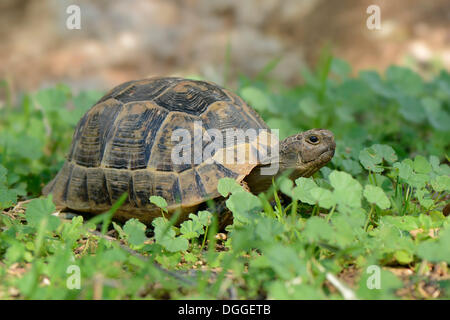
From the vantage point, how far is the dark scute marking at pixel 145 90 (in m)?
2.92

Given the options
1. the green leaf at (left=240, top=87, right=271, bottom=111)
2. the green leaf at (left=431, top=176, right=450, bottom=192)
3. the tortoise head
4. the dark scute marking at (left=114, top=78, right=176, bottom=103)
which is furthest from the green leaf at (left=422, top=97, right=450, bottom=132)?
the dark scute marking at (left=114, top=78, right=176, bottom=103)

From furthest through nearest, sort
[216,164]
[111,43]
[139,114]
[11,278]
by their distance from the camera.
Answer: [111,43], [139,114], [216,164], [11,278]

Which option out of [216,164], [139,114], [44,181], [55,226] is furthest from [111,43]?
[55,226]

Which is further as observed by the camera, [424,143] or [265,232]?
[424,143]

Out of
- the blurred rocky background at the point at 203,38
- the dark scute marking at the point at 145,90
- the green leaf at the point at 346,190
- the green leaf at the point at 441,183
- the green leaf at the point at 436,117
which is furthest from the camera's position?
the blurred rocky background at the point at 203,38

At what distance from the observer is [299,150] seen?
271 centimetres

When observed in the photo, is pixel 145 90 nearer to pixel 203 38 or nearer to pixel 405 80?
pixel 405 80

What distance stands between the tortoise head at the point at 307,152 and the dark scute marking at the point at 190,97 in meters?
0.56

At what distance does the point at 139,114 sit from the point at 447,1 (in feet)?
22.0

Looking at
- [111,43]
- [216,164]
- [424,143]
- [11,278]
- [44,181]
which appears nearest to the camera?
[11,278]

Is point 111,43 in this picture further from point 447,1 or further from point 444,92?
point 447,1

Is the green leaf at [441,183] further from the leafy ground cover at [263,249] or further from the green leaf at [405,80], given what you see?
the green leaf at [405,80]

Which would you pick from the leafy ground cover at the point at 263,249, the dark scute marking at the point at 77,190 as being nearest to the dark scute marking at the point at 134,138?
the dark scute marking at the point at 77,190
